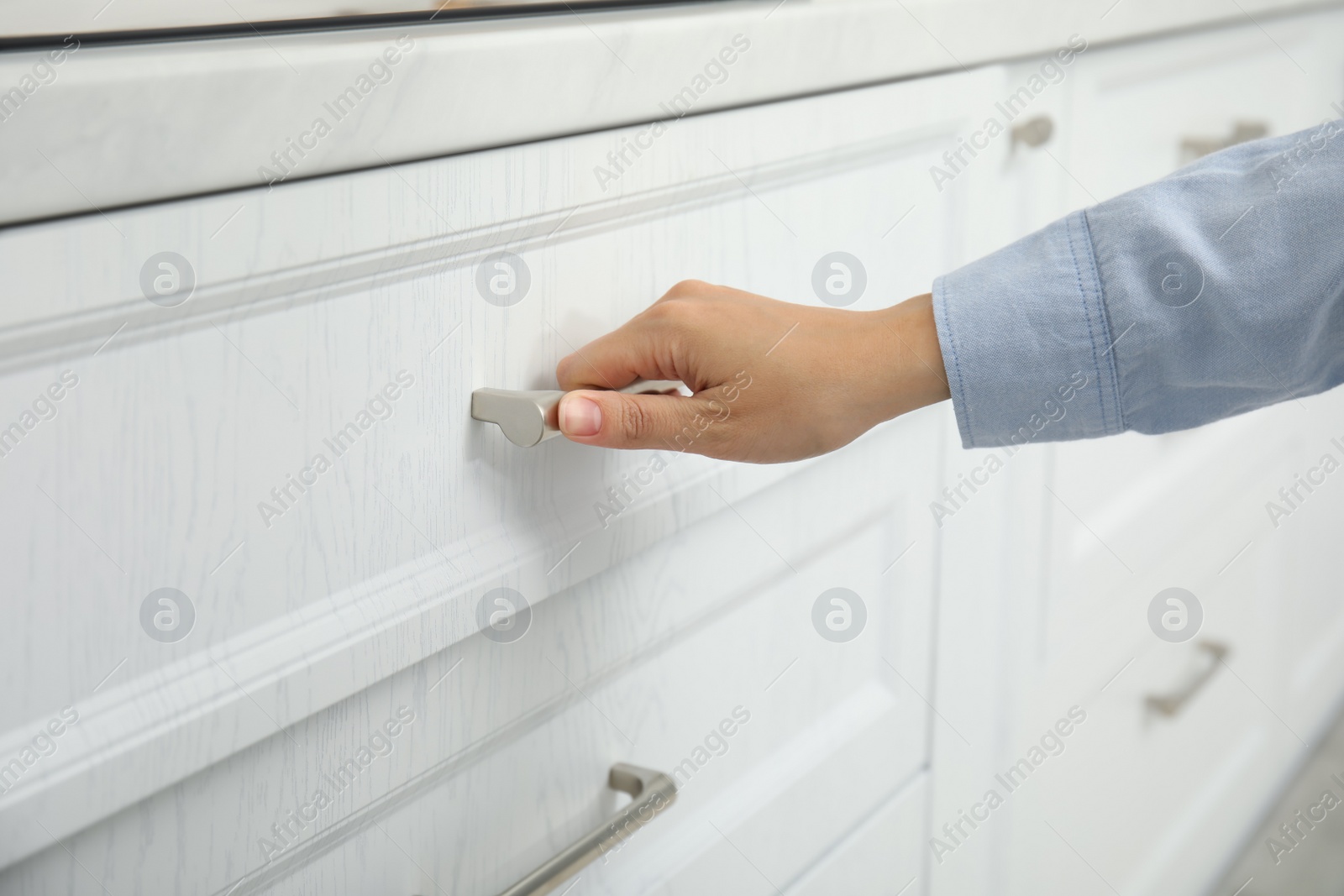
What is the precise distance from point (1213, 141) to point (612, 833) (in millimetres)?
569

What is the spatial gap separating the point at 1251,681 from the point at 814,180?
74 cm

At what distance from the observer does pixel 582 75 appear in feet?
1.07

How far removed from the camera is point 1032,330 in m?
0.41

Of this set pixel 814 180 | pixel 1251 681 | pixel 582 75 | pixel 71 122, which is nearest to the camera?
pixel 71 122

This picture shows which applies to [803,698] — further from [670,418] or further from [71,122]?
[71,122]

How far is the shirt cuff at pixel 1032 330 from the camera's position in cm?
40

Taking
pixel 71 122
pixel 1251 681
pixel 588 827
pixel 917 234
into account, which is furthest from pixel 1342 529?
pixel 71 122

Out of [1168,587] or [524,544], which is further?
[1168,587]

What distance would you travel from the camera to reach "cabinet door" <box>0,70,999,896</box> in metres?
0.25
